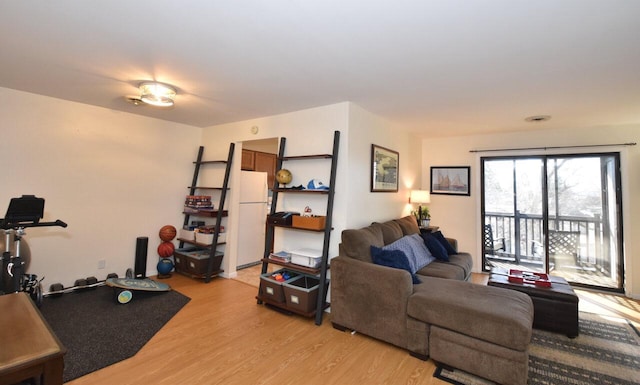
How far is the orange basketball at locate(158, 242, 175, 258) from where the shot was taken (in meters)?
4.13

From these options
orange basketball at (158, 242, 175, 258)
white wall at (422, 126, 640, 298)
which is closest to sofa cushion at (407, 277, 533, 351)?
white wall at (422, 126, 640, 298)

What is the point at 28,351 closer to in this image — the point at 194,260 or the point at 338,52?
the point at 338,52

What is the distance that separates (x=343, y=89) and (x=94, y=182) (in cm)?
342

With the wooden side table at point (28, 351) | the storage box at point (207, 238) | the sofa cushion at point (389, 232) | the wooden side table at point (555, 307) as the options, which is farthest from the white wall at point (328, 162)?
the wooden side table at point (28, 351)

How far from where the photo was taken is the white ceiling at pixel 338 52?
5.23 ft

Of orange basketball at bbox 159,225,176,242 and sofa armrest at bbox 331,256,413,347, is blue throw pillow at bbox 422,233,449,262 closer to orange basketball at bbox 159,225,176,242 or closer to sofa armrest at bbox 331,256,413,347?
sofa armrest at bbox 331,256,413,347

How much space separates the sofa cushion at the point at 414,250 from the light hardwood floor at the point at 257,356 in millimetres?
979

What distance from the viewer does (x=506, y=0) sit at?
147cm

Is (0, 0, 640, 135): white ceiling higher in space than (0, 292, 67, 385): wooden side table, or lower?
higher

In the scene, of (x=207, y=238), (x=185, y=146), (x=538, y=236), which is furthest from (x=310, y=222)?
(x=538, y=236)

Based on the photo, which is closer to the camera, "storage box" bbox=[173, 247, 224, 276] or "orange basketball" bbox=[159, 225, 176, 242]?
"storage box" bbox=[173, 247, 224, 276]

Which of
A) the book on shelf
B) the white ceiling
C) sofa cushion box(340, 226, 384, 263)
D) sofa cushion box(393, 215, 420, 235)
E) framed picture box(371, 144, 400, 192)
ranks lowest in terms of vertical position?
the book on shelf

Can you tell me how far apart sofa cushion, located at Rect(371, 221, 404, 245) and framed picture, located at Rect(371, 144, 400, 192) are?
48cm

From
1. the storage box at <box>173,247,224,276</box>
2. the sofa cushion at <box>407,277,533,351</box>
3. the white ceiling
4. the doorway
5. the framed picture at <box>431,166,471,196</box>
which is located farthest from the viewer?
the framed picture at <box>431,166,471,196</box>
